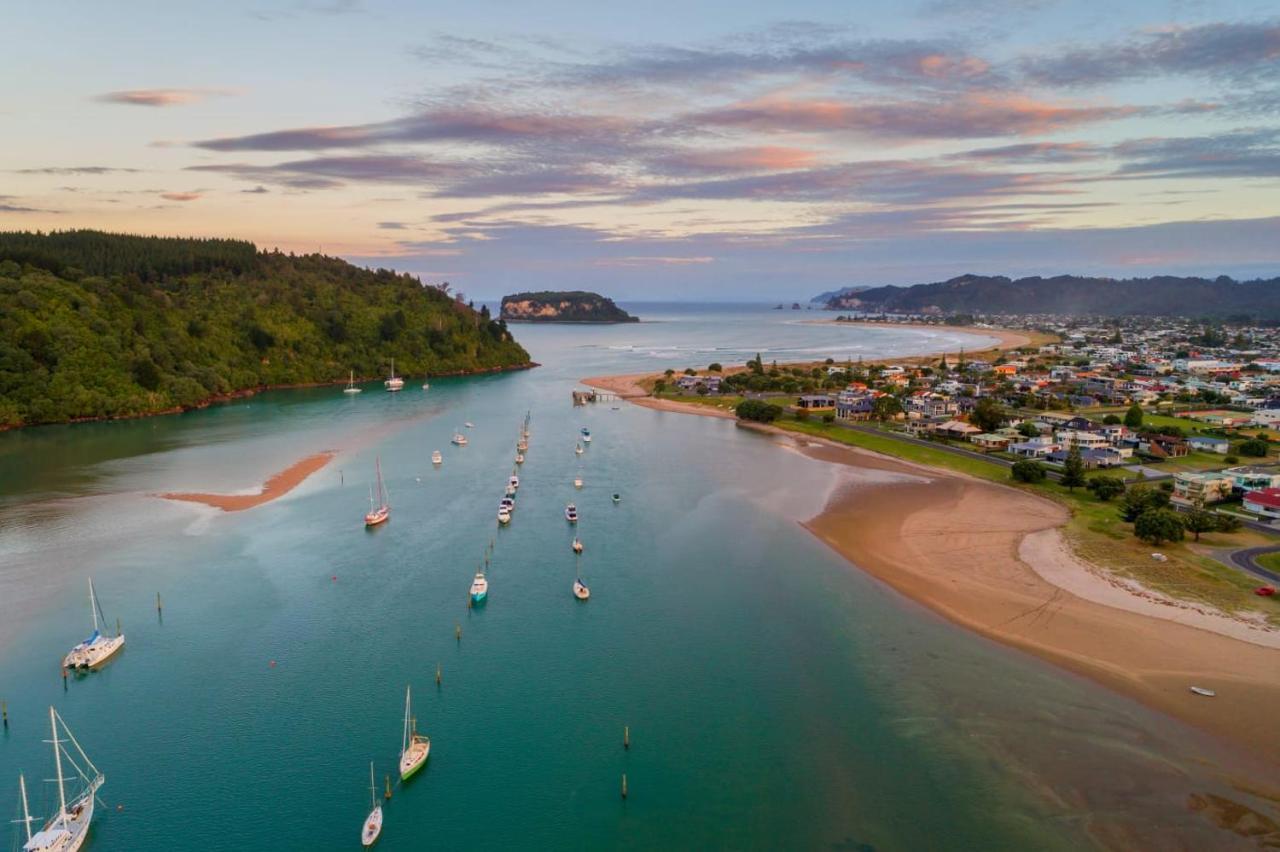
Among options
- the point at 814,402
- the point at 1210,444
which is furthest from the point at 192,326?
the point at 1210,444

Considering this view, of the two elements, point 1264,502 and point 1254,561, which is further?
point 1264,502

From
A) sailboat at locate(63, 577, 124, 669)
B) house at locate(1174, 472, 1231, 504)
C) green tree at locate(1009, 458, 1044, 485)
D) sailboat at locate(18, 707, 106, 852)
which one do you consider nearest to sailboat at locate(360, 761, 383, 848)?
sailboat at locate(18, 707, 106, 852)

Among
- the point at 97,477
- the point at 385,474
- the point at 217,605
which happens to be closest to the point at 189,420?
the point at 97,477

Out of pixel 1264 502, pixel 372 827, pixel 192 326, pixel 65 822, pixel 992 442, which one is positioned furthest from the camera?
pixel 192 326

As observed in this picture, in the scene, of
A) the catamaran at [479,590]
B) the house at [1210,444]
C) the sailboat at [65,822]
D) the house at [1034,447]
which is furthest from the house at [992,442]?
the sailboat at [65,822]

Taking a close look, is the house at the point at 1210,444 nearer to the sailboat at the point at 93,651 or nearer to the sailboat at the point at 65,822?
the sailboat at the point at 93,651

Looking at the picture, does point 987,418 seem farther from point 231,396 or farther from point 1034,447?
point 231,396
